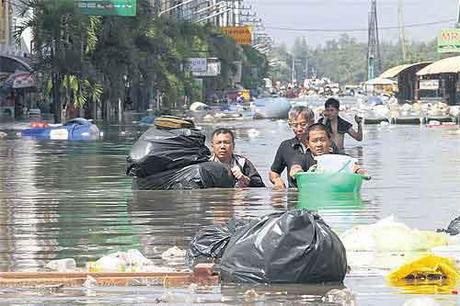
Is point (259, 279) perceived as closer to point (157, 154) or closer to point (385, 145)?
point (157, 154)

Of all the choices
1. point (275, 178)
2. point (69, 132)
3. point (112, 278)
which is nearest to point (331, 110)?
point (275, 178)

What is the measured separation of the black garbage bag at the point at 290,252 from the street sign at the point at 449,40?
93.4 metres

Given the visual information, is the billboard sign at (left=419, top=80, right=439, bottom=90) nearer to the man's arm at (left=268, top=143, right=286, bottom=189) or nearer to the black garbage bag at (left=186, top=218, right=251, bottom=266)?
the man's arm at (left=268, top=143, right=286, bottom=189)

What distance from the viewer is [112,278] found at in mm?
8008

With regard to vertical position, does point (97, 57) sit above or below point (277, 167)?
above

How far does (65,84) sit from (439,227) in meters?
40.7

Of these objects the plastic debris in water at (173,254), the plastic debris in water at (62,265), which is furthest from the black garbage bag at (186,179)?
the plastic debris in water at (62,265)

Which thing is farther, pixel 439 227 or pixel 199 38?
pixel 199 38

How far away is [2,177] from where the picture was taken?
63.6ft

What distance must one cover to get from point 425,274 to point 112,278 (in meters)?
2.05

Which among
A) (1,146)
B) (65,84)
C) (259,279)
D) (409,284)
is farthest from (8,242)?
(65,84)

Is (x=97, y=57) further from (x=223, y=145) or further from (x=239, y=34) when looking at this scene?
(x=239, y=34)

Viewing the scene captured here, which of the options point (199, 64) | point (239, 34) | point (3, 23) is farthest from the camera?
point (239, 34)

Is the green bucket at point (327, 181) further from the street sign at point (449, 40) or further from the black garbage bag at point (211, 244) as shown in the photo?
the street sign at point (449, 40)
